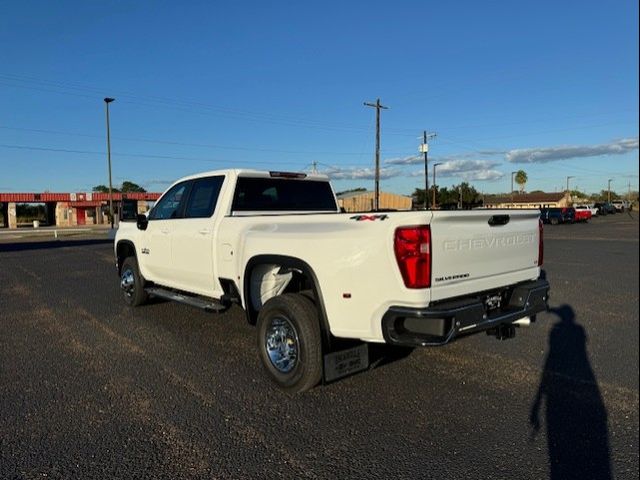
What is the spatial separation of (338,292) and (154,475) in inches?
69.1

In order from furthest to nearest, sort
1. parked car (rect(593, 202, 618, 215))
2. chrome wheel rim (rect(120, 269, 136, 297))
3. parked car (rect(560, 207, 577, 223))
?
parked car (rect(593, 202, 618, 215)) < parked car (rect(560, 207, 577, 223)) < chrome wheel rim (rect(120, 269, 136, 297))

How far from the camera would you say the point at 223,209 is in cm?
562

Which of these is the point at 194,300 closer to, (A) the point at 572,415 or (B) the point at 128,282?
(B) the point at 128,282

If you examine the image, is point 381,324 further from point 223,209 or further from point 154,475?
point 223,209

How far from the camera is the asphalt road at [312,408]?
122 inches

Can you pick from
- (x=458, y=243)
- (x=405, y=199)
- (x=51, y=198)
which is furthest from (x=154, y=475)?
(x=51, y=198)

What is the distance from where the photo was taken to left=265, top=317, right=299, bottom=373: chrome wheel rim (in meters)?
4.25

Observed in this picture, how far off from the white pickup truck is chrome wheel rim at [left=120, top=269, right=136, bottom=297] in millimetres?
2083

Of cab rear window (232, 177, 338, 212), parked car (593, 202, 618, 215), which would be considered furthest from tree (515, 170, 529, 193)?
cab rear window (232, 177, 338, 212)

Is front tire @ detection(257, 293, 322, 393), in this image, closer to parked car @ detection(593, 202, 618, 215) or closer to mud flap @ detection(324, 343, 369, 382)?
mud flap @ detection(324, 343, 369, 382)

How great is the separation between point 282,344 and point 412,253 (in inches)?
61.1

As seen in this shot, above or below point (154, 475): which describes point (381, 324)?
above

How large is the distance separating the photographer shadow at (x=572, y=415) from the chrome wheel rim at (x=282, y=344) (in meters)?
1.91

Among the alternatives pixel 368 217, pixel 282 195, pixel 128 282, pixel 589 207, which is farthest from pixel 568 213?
pixel 368 217
